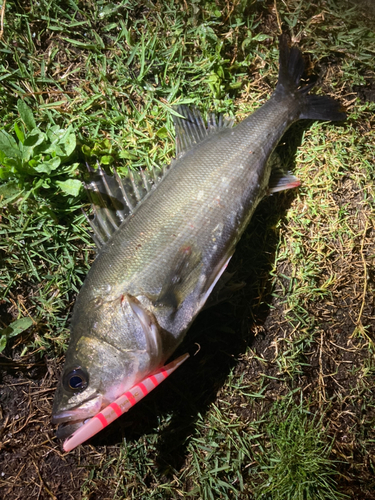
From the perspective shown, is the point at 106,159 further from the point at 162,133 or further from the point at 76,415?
the point at 76,415

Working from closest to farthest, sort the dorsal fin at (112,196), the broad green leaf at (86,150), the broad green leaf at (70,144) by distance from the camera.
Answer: the dorsal fin at (112,196) < the broad green leaf at (70,144) < the broad green leaf at (86,150)

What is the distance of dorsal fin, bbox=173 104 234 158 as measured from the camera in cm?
281

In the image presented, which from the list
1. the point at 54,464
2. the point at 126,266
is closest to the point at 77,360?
the point at 126,266

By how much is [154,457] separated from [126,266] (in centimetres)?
169

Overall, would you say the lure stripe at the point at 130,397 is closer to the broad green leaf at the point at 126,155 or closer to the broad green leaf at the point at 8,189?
the broad green leaf at the point at 8,189

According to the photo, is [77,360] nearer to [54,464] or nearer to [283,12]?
[54,464]

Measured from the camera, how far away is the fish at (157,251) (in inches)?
88.7

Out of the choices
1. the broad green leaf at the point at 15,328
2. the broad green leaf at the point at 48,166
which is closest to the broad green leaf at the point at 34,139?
the broad green leaf at the point at 48,166

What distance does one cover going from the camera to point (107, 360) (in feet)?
7.36

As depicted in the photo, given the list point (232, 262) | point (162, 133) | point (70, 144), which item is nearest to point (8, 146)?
point (70, 144)

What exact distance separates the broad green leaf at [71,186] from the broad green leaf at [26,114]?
518 millimetres

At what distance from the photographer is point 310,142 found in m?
3.27

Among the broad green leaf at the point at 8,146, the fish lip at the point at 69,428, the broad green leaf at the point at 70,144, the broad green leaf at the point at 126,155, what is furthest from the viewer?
the broad green leaf at the point at 126,155

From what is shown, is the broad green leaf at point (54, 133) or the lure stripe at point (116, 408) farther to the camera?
the broad green leaf at point (54, 133)
